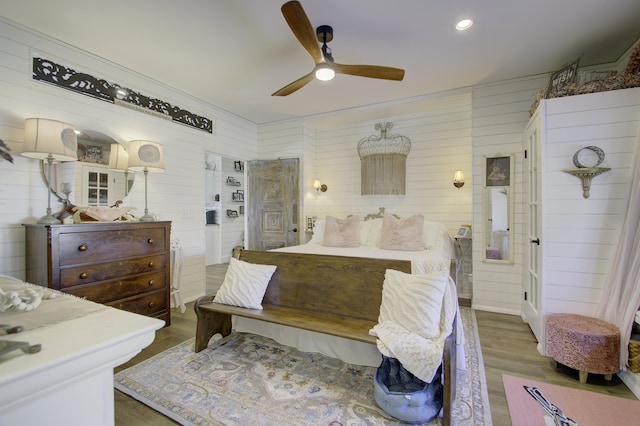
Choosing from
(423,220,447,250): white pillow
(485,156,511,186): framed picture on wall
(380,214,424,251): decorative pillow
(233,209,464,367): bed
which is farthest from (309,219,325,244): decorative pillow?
(485,156,511,186): framed picture on wall

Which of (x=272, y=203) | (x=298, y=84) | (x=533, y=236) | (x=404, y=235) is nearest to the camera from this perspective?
(x=298, y=84)

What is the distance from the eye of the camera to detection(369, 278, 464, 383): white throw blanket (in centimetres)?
163

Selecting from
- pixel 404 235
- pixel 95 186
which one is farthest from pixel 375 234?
pixel 95 186

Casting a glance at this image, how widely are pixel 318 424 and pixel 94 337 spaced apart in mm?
1473

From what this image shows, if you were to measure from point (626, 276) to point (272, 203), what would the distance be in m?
4.34

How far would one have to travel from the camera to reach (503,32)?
2.58 meters

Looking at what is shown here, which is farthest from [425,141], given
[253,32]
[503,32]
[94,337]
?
[94,337]

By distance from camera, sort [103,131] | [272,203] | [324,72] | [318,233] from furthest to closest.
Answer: [272,203]
[318,233]
[103,131]
[324,72]

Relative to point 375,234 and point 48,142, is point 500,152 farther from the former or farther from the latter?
point 48,142

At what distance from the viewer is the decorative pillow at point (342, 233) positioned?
3945 millimetres

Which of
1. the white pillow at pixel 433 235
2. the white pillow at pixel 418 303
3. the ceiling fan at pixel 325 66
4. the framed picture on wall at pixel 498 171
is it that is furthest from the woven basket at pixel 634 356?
the ceiling fan at pixel 325 66

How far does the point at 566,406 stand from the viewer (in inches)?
73.0

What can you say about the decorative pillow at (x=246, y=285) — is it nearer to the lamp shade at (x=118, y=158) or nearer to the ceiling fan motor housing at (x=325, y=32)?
the lamp shade at (x=118, y=158)

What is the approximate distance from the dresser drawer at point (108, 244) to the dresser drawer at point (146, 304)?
1.40 ft
